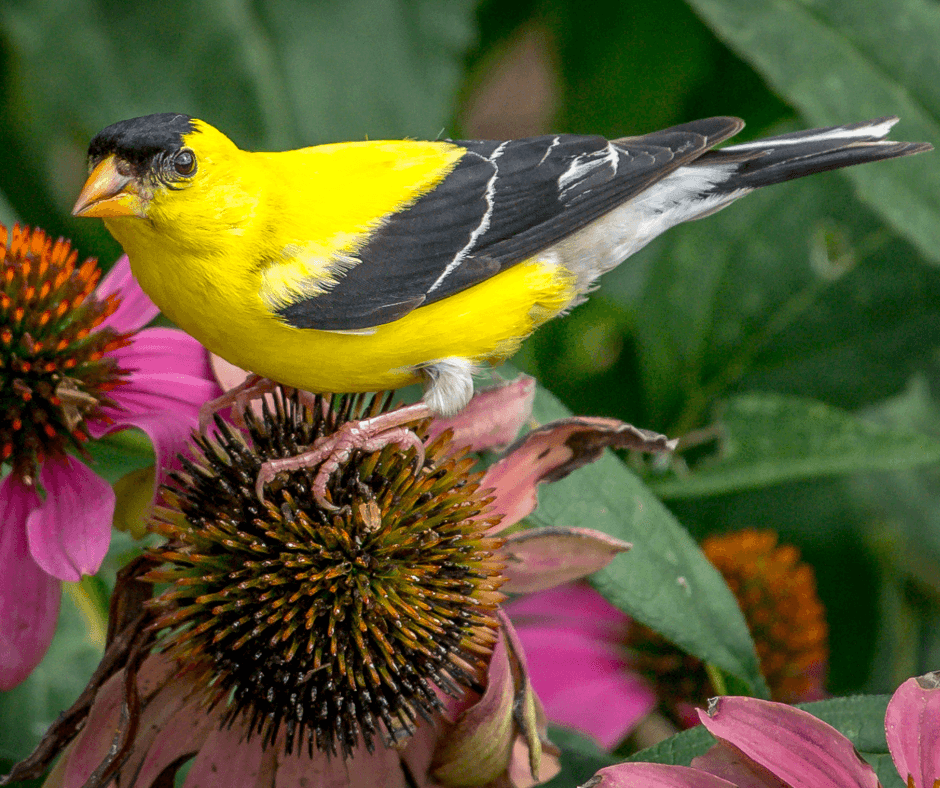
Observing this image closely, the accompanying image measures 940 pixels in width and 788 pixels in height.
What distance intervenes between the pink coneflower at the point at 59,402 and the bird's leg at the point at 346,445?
0.15 meters

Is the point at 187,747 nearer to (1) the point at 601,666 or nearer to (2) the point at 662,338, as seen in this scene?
(1) the point at 601,666

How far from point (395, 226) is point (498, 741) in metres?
0.45

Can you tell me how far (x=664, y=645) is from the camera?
4.46 feet

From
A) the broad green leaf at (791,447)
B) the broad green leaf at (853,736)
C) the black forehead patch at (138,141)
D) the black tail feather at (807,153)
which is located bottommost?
the broad green leaf at (853,736)

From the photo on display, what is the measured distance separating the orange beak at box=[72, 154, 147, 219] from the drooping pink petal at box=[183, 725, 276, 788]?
1.52 feet

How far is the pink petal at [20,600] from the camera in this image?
894 millimetres

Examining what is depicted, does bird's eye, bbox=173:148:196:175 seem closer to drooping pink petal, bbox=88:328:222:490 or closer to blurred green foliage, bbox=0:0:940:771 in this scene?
drooping pink petal, bbox=88:328:222:490

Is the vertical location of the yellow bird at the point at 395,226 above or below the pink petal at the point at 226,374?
above

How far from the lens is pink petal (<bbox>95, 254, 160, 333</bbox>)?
3.56ft

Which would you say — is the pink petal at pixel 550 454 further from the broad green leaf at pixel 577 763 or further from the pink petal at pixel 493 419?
the broad green leaf at pixel 577 763

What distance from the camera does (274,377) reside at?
2.79 ft

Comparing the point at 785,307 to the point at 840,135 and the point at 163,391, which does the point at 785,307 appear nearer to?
the point at 840,135

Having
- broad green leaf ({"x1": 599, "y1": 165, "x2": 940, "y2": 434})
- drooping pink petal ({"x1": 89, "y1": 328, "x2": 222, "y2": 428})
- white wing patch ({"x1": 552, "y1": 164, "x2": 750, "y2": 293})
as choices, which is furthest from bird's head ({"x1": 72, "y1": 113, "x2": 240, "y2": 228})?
broad green leaf ({"x1": 599, "y1": 165, "x2": 940, "y2": 434})

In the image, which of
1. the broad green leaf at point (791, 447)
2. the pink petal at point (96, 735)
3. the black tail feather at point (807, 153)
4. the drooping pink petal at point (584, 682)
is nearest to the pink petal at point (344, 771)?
the pink petal at point (96, 735)
